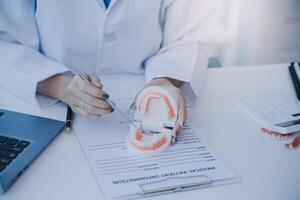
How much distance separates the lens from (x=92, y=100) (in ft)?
2.48

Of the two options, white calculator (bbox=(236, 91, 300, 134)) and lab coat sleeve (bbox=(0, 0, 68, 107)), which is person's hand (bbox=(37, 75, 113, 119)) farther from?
white calculator (bbox=(236, 91, 300, 134))

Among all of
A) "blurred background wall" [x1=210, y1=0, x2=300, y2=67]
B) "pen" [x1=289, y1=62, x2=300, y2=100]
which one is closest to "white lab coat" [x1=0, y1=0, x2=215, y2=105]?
"pen" [x1=289, y1=62, x2=300, y2=100]

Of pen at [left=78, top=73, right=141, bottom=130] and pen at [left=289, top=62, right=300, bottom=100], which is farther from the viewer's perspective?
pen at [left=289, top=62, right=300, bottom=100]

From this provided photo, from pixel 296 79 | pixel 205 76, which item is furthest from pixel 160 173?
pixel 296 79

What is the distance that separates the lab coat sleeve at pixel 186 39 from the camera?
942 mm

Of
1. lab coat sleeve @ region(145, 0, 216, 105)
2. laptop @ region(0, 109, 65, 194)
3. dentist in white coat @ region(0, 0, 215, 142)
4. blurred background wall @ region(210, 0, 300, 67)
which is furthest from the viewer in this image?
blurred background wall @ region(210, 0, 300, 67)

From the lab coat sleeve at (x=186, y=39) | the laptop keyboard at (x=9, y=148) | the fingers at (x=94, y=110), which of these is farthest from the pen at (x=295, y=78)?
the laptop keyboard at (x=9, y=148)

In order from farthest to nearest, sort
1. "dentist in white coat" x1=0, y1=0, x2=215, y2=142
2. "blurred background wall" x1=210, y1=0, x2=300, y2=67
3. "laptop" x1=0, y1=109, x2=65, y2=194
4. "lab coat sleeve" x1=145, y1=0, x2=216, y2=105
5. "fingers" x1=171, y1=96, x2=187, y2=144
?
"blurred background wall" x1=210, y1=0, x2=300, y2=67
"lab coat sleeve" x1=145, y1=0, x2=216, y2=105
"dentist in white coat" x1=0, y1=0, x2=215, y2=142
"fingers" x1=171, y1=96, x2=187, y2=144
"laptop" x1=0, y1=109, x2=65, y2=194

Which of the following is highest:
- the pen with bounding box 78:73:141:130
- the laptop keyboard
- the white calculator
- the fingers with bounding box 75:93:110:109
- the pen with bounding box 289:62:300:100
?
the pen with bounding box 289:62:300:100

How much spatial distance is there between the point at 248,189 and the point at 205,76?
0.42 meters

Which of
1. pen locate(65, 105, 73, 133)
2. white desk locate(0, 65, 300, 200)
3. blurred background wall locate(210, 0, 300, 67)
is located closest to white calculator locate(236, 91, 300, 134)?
white desk locate(0, 65, 300, 200)

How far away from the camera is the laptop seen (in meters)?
0.60

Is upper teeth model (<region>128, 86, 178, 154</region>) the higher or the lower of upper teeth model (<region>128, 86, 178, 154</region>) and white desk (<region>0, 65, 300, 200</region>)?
the higher

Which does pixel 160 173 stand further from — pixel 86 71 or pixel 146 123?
pixel 86 71
